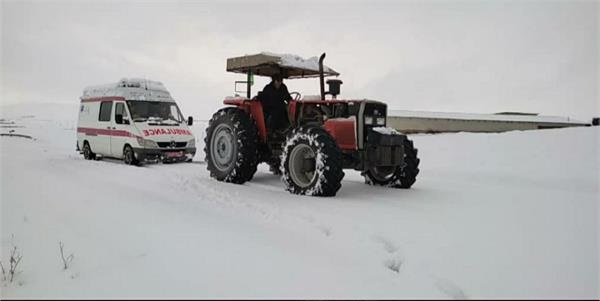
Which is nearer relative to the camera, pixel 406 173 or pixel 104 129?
pixel 406 173

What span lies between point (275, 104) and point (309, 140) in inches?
83.6

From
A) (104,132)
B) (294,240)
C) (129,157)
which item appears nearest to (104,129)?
(104,132)

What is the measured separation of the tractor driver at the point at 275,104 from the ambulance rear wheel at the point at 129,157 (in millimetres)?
4906

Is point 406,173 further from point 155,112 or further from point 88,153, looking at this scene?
point 88,153

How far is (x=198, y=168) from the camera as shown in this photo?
1009 cm

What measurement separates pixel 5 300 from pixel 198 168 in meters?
7.30

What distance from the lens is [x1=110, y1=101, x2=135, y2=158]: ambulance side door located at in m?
11.6

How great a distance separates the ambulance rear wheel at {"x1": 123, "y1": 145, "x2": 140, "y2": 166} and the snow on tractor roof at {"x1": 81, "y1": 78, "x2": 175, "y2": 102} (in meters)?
1.45

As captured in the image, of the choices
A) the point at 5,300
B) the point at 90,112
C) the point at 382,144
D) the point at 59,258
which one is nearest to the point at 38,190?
the point at 59,258

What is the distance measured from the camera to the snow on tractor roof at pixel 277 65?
7461 millimetres

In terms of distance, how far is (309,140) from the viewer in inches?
245

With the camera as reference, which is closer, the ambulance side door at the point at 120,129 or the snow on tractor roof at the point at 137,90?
the ambulance side door at the point at 120,129

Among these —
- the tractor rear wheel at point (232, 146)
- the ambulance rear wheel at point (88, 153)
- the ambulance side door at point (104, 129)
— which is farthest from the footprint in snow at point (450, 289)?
the ambulance rear wheel at point (88, 153)

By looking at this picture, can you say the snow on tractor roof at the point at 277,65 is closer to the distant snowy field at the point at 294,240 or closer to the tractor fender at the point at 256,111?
the tractor fender at the point at 256,111
